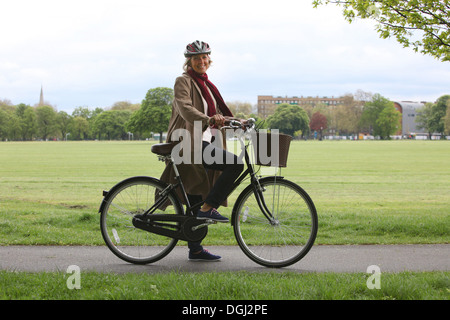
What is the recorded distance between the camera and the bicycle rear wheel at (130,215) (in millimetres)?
4895

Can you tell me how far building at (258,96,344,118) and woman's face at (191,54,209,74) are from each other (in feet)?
464

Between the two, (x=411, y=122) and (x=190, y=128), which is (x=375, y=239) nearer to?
(x=190, y=128)

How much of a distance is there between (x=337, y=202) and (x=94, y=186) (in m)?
9.17

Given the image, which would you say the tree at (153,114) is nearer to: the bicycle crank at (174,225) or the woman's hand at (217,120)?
the bicycle crank at (174,225)

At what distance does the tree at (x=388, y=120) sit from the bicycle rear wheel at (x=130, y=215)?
→ 137480mm

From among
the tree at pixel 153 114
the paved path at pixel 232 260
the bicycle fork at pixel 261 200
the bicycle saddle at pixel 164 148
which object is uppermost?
the tree at pixel 153 114

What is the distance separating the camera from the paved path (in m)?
4.64

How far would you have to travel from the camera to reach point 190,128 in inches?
189

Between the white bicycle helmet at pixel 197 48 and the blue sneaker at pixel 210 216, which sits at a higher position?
the white bicycle helmet at pixel 197 48

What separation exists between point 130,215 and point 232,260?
1198 millimetres

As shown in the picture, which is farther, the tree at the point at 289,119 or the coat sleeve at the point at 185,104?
the tree at the point at 289,119

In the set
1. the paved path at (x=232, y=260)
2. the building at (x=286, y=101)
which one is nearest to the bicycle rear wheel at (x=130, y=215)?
the paved path at (x=232, y=260)

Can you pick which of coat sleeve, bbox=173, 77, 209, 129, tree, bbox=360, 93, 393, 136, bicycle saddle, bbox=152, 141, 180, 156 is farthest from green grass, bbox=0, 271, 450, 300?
tree, bbox=360, 93, 393, 136

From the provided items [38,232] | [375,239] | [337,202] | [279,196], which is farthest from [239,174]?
[337,202]
